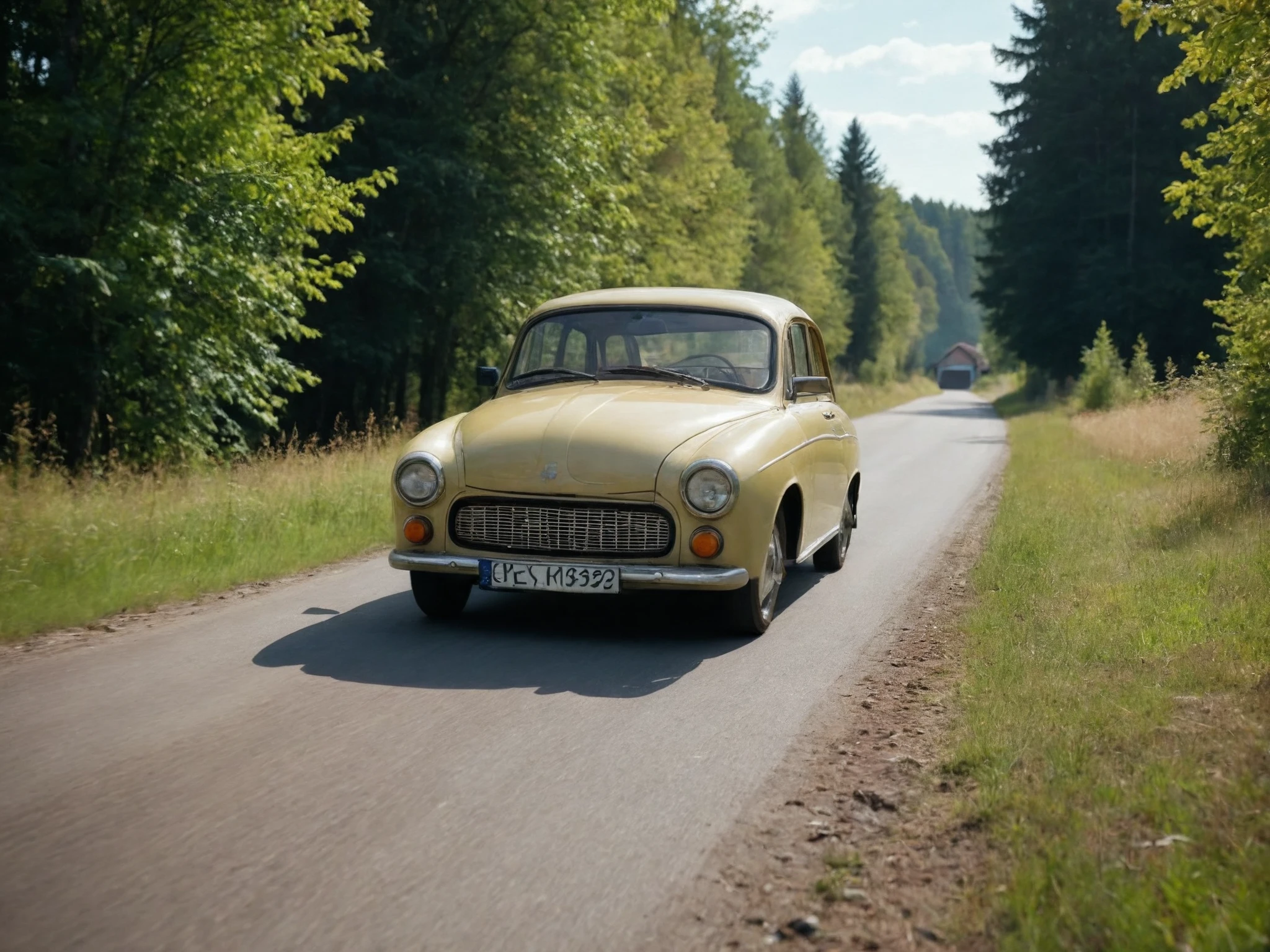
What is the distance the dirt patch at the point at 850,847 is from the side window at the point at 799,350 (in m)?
3.30

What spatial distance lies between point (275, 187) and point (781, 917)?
491 inches

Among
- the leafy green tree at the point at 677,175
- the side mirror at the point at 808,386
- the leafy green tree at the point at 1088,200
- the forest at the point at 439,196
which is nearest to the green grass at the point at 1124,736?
the side mirror at the point at 808,386

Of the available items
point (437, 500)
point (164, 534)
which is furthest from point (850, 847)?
point (164, 534)

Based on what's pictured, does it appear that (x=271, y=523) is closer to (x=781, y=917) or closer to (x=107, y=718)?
(x=107, y=718)

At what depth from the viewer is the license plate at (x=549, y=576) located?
6.39 m

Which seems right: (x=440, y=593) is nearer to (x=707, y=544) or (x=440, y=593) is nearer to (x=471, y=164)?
(x=707, y=544)

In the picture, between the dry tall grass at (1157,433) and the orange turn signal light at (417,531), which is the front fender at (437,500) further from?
the dry tall grass at (1157,433)

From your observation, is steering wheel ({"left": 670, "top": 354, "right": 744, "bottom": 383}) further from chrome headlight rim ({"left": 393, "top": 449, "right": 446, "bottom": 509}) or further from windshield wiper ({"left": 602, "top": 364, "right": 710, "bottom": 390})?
chrome headlight rim ({"left": 393, "top": 449, "right": 446, "bottom": 509})

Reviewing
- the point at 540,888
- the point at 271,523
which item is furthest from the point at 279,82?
the point at 540,888

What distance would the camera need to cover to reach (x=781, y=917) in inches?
130

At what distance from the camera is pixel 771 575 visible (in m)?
7.02

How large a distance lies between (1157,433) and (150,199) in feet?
48.0

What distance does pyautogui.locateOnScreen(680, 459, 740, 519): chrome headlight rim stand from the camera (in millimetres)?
6375

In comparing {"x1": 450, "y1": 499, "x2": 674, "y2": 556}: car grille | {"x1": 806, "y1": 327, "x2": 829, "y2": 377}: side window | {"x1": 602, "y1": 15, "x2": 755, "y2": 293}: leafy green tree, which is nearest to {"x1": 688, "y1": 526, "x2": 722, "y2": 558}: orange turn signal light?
{"x1": 450, "y1": 499, "x2": 674, "y2": 556}: car grille
